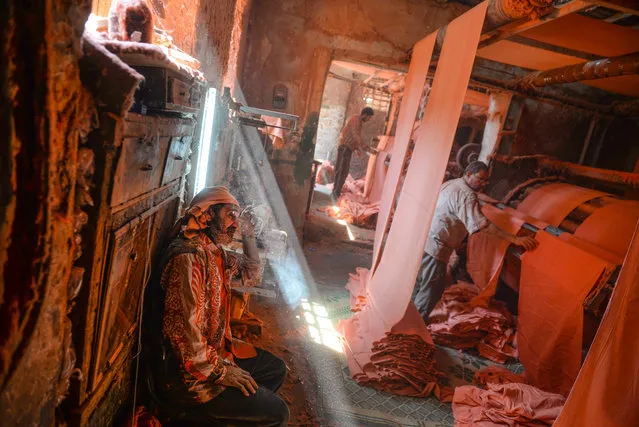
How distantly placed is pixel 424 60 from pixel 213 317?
3.75m

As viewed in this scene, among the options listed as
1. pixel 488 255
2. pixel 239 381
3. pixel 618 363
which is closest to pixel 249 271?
pixel 239 381

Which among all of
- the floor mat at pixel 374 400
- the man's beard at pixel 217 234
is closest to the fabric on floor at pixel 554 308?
the floor mat at pixel 374 400

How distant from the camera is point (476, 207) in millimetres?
4863

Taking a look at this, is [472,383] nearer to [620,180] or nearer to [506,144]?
[620,180]

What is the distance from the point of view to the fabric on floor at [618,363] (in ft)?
5.95

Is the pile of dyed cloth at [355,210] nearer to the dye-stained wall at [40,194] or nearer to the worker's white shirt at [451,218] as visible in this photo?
the worker's white shirt at [451,218]

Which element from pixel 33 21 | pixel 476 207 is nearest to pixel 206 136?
pixel 33 21

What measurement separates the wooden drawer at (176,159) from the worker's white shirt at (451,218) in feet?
11.2

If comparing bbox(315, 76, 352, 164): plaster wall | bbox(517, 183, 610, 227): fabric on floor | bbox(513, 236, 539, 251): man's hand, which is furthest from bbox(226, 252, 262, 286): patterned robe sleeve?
bbox(315, 76, 352, 164): plaster wall

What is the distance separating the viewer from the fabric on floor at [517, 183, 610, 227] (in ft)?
16.8

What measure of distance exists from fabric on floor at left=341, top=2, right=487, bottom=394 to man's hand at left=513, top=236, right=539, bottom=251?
5.22 ft

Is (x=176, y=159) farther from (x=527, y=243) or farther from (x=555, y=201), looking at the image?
(x=555, y=201)

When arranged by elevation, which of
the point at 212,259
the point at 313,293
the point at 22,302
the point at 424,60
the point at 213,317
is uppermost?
the point at 424,60

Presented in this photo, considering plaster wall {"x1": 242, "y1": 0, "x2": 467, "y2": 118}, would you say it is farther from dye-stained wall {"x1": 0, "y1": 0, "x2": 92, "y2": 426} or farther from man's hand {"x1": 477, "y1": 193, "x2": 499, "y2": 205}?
dye-stained wall {"x1": 0, "y1": 0, "x2": 92, "y2": 426}
